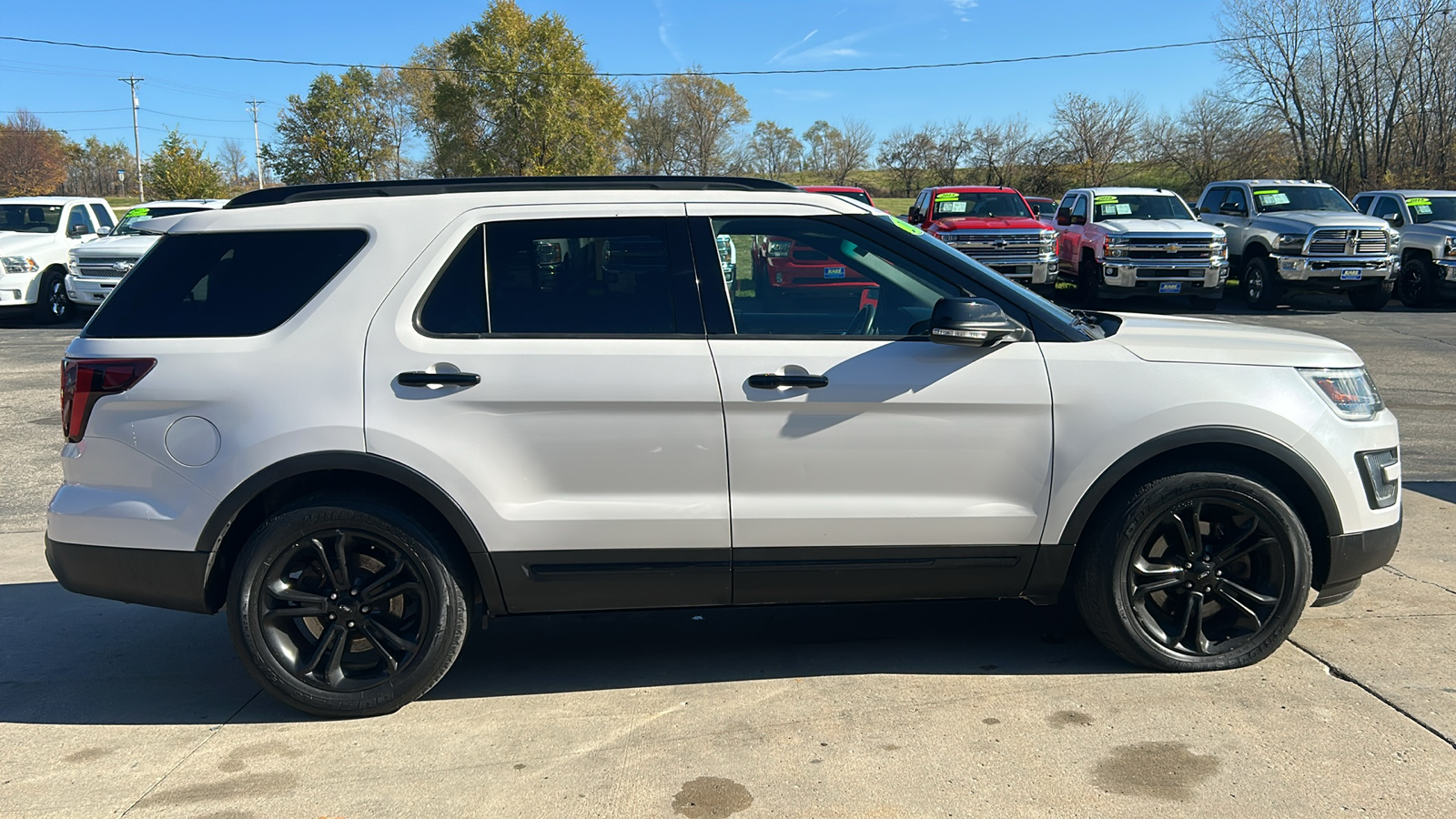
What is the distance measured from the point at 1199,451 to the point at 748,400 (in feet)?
5.50

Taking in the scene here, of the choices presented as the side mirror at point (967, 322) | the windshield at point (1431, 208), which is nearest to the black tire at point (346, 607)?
the side mirror at point (967, 322)

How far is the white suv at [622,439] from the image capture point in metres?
3.64

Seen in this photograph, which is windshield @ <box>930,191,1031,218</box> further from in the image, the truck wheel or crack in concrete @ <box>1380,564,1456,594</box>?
crack in concrete @ <box>1380,564,1456,594</box>

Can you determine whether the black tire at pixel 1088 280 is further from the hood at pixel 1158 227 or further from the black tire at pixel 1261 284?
the black tire at pixel 1261 284

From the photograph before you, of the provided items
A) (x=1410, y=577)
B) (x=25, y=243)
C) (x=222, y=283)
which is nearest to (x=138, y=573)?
(x=222, y=283)

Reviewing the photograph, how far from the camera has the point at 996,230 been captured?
18266mm

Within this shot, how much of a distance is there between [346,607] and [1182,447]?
3044mm

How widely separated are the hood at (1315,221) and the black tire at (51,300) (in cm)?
2023

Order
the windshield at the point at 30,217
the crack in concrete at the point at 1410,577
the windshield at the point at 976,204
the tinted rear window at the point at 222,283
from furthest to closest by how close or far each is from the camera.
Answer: the windshield at the point at 976,204 → the windshield at the point at 30,217 → the crack in concrete at the point at 1410,577 → the tinted rear window at the point at 222,283

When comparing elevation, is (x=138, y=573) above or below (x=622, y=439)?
below

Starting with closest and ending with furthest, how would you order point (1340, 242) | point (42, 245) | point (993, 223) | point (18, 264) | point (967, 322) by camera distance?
point (967, 322), point (18, 264), point (1340, 242), point (42, 245), point (993, 223)

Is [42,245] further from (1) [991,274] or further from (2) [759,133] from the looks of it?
(2) [759,133]

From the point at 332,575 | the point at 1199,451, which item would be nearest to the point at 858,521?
the point at 1199,451

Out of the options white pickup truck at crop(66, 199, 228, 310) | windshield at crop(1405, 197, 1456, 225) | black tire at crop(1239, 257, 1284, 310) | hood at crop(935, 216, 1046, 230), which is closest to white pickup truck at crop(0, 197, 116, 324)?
white pickup truck at crop(66, 199, 228, 310)
